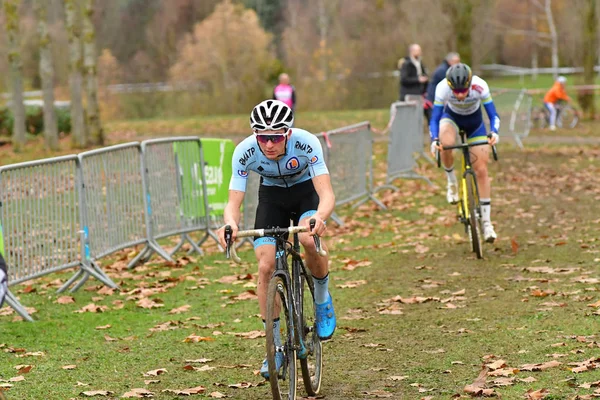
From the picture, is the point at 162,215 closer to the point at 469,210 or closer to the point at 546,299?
the point at 469,210

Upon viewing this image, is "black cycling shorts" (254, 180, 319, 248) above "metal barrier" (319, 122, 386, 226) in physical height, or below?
above

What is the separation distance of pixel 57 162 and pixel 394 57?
4783 cm

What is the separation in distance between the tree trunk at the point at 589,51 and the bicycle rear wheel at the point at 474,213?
82.8ft

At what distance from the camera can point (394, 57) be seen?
58094 mm

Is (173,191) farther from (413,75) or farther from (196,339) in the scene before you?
(413,75)

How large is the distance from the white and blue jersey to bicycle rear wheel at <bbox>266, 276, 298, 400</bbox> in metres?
6.33

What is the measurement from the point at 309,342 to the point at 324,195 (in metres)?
1.02

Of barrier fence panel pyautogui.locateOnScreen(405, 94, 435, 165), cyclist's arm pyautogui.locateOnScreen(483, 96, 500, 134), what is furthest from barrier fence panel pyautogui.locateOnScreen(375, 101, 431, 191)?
cyclist's arm pyautogui.locateOnScreen(483, 96, 500, 134)

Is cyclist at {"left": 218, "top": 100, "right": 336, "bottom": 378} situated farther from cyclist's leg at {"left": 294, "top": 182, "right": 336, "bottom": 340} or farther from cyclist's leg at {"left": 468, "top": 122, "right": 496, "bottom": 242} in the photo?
cyclist's leg at {"left": 468, "top": 122, "right": 496, "bottom": 242}

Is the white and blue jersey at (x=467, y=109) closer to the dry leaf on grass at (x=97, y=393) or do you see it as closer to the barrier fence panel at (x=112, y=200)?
the barrier fence panel at (x=112, y=200)

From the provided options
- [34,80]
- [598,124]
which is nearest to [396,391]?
[598,124]

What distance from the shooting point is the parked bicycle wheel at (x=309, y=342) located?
7238mm

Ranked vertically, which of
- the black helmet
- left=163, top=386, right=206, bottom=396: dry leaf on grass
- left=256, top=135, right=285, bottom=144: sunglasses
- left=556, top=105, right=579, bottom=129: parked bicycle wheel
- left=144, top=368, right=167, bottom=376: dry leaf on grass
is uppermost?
the black helmet

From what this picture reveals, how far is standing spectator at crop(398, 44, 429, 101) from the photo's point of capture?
79.4 feet
